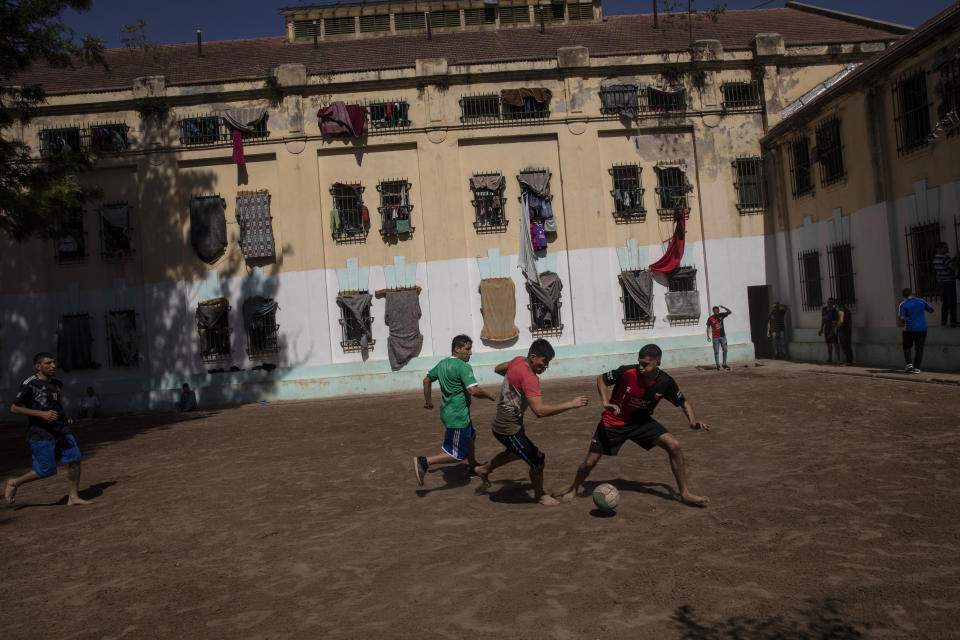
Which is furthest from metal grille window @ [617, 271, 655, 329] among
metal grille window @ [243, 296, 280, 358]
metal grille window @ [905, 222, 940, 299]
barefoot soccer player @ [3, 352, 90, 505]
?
barefoot soccer player @ [3, 352, 90, 505]

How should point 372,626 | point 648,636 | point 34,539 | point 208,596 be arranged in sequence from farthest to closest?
point 34,539 < point 208,596 < point 372,626 < point 648,636

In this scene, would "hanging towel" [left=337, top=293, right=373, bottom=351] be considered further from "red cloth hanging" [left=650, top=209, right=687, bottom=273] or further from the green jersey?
the green jersey

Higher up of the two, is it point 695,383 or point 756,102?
point 756,102

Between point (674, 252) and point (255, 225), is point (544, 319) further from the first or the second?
point (255, 225)

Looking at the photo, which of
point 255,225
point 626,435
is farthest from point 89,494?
point 255,225

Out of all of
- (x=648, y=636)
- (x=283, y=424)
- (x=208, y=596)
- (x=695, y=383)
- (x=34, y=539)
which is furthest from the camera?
(x=695, y=383)

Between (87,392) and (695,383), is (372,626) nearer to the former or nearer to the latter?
(695,383)

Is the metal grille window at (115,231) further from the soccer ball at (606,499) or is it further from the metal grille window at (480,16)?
the soccer ball at (606,499)

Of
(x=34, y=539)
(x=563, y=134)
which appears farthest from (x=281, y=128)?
(x=34, y=539)

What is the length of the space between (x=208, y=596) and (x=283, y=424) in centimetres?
1003

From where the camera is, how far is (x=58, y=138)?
20.9 meters

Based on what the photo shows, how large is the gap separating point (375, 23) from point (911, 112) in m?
18.4

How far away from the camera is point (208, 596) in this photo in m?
5.12

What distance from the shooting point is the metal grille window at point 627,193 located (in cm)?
2130
